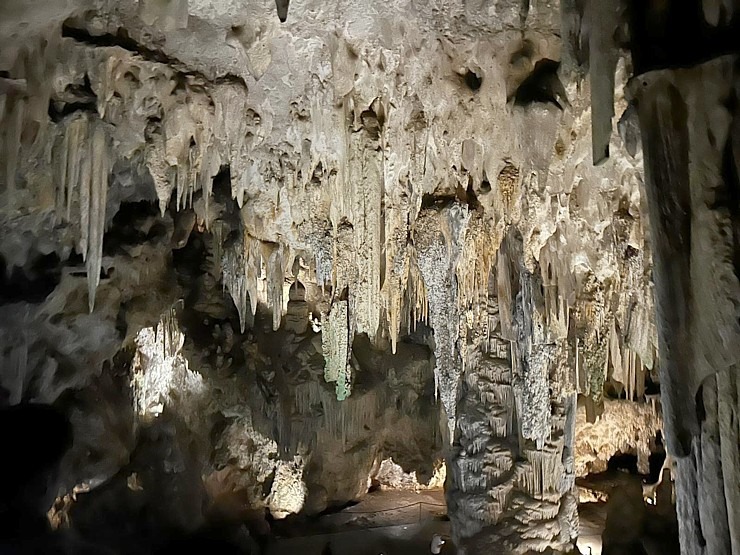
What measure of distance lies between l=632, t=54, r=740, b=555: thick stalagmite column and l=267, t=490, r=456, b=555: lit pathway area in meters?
6.57

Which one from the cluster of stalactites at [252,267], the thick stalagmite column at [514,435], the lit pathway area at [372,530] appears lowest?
the lit pathway area at [372,530]

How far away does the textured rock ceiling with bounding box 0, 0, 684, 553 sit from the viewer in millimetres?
4875

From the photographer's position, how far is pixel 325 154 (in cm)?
639

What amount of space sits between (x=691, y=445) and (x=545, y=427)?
5.47m

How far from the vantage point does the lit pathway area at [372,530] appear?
984 cm

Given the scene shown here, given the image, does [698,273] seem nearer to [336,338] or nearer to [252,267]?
[336,338]

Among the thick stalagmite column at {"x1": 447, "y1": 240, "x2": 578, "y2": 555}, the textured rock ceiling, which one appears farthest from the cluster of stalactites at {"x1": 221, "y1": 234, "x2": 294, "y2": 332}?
the thick stalagmite column at {"x1": 447, "y1": 240, "x2": 578, "y2": 555}

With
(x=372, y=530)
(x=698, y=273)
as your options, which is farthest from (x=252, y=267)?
(x=698, y=273)

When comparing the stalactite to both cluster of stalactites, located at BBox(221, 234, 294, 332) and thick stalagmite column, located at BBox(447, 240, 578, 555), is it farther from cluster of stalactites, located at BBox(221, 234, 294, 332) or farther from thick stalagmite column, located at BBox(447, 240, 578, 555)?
thick stalagmite column, located at BBox(447, 240, 578, 555)

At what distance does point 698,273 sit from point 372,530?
9061 millimetres

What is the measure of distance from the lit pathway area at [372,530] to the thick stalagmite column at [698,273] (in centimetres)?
657

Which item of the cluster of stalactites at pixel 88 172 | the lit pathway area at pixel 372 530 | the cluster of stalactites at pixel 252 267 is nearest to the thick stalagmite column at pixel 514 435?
the lit pathway area at pixel 372 530

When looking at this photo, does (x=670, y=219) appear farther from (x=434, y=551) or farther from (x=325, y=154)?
(x=434, y=551)

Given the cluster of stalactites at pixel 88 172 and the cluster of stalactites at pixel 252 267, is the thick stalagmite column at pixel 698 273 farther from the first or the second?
the cluster of stalactites at pixel 252 267
